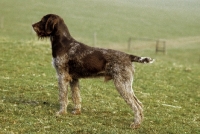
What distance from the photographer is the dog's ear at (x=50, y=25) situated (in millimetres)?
11492

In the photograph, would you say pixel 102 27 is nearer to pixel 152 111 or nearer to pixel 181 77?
pixel 181 77

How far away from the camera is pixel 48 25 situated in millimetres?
11562

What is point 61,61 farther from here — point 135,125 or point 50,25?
point 135,125

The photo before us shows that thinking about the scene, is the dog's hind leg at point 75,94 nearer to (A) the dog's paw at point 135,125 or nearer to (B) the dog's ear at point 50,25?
(B) the dog's ear at point 50,25

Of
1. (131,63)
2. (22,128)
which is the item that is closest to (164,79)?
(131,63)

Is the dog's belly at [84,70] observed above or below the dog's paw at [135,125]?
above

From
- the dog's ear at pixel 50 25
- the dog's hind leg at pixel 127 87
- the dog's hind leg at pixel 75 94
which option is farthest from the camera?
the dog's hind leg at pixel 75 94

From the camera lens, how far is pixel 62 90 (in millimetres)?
11422

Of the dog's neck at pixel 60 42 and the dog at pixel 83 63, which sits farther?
the dog's neck at pixel 60 42

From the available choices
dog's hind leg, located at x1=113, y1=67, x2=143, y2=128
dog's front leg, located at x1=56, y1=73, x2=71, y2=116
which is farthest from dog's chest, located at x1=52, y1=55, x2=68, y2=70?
dog's hind leg, located at x1=113, y1=67, x2=143, y2=128

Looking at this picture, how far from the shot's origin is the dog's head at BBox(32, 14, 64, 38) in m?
11.5

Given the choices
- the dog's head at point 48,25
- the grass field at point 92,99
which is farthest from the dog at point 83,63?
the grass field at point 92,99

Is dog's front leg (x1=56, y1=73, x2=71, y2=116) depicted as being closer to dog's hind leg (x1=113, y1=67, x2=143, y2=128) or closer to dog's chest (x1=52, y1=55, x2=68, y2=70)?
dog's chest (x1=52, y1=55, x2=68, y2=70)

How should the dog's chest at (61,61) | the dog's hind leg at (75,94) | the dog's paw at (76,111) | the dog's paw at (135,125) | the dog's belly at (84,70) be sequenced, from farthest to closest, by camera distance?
the dog's hind leg at (75,94) → the dog's paw at (76,111) → the dog's chest at (61,61) → the dog's belly at (84,70) → the dog's paw at (135,125)
